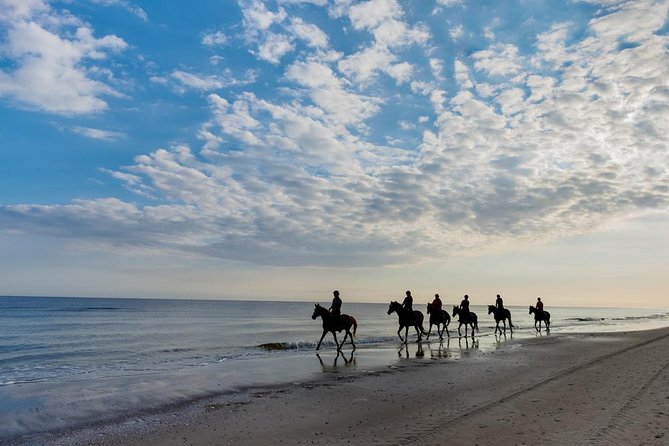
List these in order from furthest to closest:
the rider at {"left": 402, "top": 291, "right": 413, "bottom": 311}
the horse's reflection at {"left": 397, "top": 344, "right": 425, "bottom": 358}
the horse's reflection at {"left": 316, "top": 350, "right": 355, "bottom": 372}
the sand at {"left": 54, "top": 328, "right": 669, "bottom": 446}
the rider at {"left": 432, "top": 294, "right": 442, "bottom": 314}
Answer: the rider at {"left": 432, "top": 294, "right": 442, "bottom": 314}, the rider at {"left": 402, "top": 291, "right": 413, "bottom": 311}, the horse's reflection at {"left": 397, "top": 344, "right": 425, "bottom": 358}, the horse's reflection at {"left": 316, "top": 350, "right": 355, "bottom": 372}, the sand at {"left": 54, "top": 328, "right": 669, "bottom": 446}

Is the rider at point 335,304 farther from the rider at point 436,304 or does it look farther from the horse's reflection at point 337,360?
the rider at point 436,304

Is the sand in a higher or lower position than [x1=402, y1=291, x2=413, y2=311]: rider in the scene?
lower

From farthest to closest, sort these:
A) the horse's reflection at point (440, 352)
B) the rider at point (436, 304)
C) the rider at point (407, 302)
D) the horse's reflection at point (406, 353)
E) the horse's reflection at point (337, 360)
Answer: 1. the rider at point (436, 304)
2. the rider at point (407, 302)
3. the horse's reflection at point (406, 353)
4. the horse's reflection at point (440, 352)
5. the horse's reflection at point (337, 360)

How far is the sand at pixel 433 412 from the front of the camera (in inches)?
279

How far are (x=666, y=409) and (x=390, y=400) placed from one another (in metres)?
5.27

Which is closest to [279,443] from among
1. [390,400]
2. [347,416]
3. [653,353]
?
[347,416]

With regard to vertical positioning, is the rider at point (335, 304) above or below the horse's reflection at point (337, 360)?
above

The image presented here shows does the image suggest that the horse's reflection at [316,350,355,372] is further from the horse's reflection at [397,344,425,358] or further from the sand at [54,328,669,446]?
the horse's reflection at [397,344,425,358]

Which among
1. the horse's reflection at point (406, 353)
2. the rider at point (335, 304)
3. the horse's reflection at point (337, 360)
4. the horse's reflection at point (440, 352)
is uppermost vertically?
the rider at point (335, 304)

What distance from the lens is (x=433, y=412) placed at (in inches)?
340

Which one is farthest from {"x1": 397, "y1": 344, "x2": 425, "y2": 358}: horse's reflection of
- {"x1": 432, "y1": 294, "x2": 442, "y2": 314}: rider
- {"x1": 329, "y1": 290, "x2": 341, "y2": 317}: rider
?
{"x1": 432, "y1": 294, "x2": 442, "y2": 314}: rider

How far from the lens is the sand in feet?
23.2

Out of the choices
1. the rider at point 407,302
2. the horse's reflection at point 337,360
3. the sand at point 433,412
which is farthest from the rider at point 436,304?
the sand at point 433,412

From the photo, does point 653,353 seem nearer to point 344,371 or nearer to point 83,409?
point 344,371
